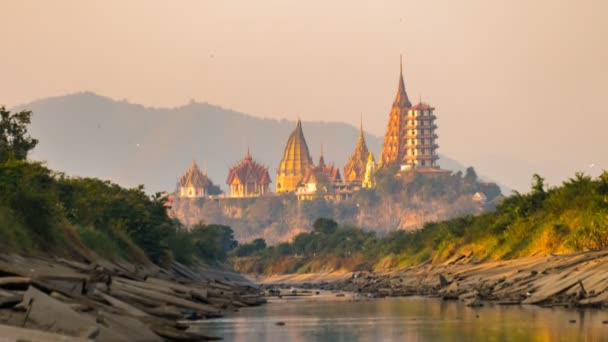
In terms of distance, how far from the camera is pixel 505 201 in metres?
72.8

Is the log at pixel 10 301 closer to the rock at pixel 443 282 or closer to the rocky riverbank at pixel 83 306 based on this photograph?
the rocky riverbank at pixel 83 306

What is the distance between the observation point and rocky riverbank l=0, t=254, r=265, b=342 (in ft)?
59.4

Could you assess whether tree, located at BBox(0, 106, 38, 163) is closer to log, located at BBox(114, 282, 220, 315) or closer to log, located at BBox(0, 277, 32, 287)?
log, located at BBox(114, 282, 220, 315)

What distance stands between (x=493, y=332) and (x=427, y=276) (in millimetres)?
37092

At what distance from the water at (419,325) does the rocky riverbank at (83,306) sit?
1266 mm

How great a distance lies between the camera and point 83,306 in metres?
20.7

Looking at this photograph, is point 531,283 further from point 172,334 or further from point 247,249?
point 247,249

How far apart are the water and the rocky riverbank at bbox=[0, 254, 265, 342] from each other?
1.27m

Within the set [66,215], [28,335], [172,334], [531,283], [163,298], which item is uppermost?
[66,215]

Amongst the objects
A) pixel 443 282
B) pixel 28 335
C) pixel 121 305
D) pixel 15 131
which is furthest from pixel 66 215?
pixel 28 335

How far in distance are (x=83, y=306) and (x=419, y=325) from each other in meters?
11.6

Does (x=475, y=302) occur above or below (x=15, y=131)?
below

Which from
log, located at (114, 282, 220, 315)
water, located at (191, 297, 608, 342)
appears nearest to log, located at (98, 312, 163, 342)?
water, located at (191, 297, 608, 342)

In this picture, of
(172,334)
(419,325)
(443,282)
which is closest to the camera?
(172,334)
